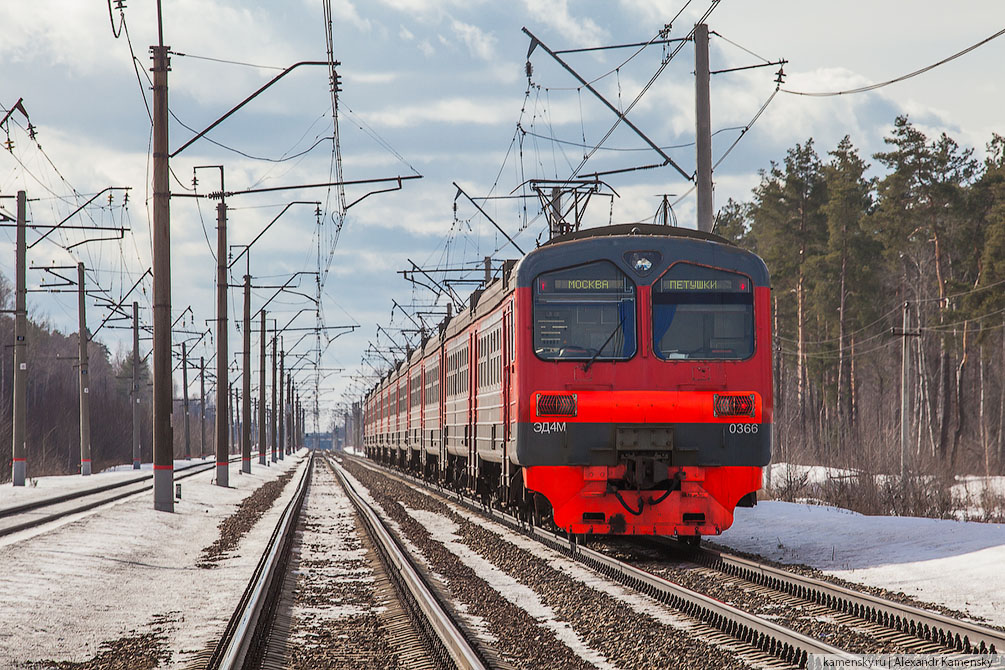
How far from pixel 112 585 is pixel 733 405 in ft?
22.2

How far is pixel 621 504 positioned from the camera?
41.3 ft

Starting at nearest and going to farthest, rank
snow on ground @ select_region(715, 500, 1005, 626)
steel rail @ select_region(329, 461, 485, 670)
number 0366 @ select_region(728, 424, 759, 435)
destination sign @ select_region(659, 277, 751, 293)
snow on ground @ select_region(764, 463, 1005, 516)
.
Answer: steel rail @ select_region(329, 461, 485, 670)
snow on ground @ select_region(715, 500, 1005, 626)
number 0366 @ select_region(728, 424, 759, 435)
destination sign @ select_region(659, 277, 751, 293)
snow on ground @ select_region(764, 463, 1005, 516)

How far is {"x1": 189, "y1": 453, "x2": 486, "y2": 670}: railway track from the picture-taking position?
7.62 metres

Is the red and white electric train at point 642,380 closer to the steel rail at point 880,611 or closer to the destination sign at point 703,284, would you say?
the destination sign at point 703,284

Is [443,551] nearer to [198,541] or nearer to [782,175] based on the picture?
[198,541]

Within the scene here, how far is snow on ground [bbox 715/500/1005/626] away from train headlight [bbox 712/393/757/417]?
1.70 m

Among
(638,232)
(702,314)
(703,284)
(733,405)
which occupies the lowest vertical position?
(733,405)

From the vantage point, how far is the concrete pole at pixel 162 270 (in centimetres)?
2084

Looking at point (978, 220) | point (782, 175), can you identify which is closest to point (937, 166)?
point (978, 220)

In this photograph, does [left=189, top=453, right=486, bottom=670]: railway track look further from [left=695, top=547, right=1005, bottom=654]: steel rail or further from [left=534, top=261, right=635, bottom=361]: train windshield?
[left=695, top=547, right=1005, bottom=654]: steel rail

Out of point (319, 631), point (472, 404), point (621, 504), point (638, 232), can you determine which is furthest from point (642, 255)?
point (472, 404)

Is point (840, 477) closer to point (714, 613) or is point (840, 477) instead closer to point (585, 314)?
point (585, 314)

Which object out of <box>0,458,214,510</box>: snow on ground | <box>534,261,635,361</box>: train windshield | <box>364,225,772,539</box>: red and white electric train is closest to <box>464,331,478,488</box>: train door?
<box>364,225,772,539</box>: red and white electric train

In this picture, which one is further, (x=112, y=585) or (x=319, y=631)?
(x=112, y=585)
